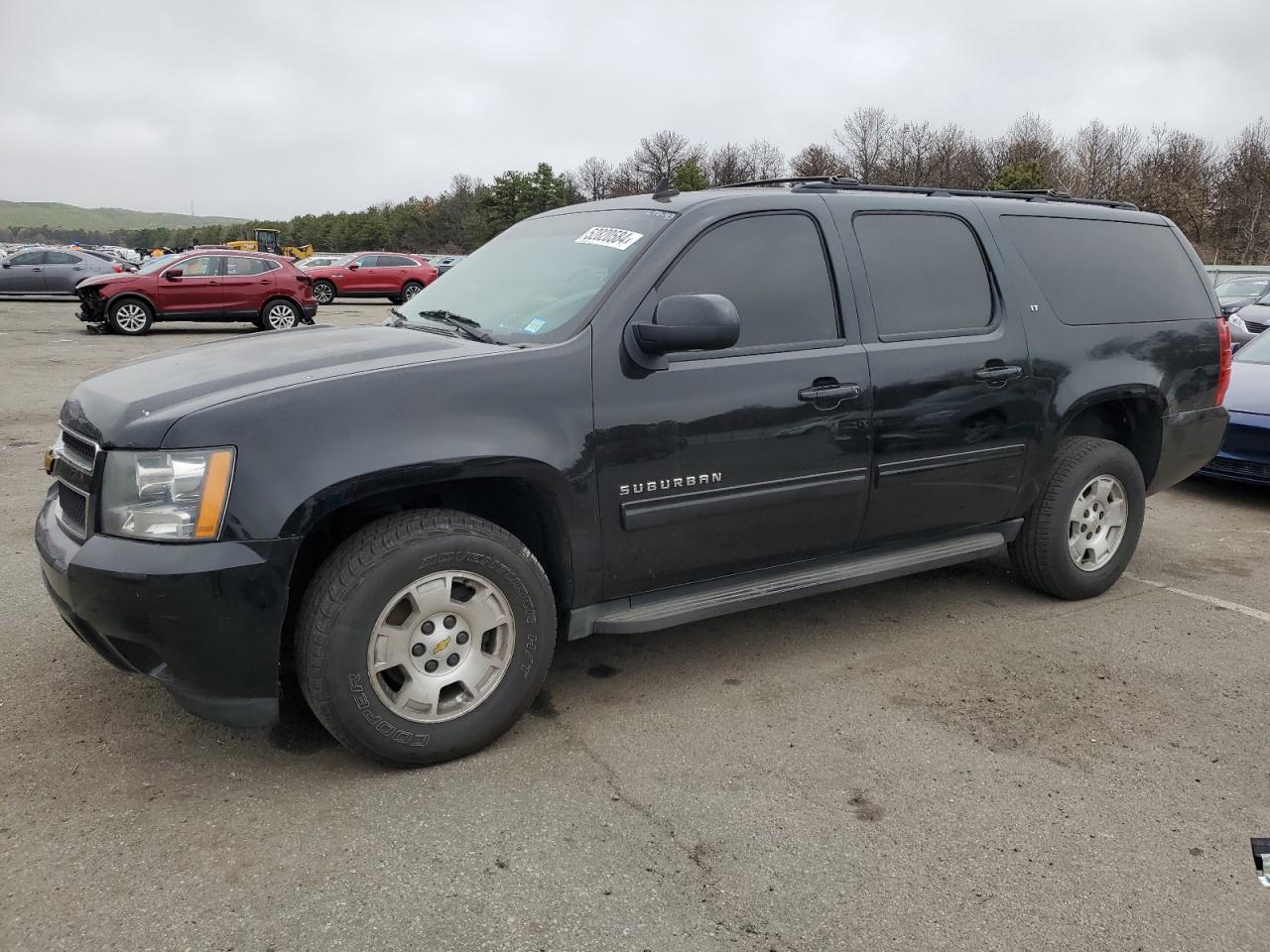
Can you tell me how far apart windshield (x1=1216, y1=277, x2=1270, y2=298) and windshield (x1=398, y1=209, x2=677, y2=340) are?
15.8 m

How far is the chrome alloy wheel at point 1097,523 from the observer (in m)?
4.57

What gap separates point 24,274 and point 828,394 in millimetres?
27464

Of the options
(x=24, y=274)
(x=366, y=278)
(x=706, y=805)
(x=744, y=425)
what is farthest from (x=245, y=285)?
(x=706, y=805)

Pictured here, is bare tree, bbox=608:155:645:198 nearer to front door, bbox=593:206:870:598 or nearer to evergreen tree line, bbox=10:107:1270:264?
evergreen tree line, bbox=10:107:1270:264

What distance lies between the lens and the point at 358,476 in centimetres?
278

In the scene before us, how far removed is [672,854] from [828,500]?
154 centimetres

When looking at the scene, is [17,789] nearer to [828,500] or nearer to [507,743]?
[507,743]

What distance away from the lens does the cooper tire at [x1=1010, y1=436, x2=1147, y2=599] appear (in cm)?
445

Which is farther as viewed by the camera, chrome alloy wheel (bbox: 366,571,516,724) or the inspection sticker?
the inspection sticker

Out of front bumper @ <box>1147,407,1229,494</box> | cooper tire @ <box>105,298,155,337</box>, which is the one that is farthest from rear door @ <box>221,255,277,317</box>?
front bumper @ <box>1147,407,1229,494</box>

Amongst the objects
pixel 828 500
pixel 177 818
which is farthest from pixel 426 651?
pixel 828 500

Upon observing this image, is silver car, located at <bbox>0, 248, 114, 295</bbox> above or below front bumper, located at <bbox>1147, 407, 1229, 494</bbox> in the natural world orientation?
above

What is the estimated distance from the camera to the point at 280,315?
1909 centimetres

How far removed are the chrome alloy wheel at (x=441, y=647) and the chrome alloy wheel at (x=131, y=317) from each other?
17225mm
